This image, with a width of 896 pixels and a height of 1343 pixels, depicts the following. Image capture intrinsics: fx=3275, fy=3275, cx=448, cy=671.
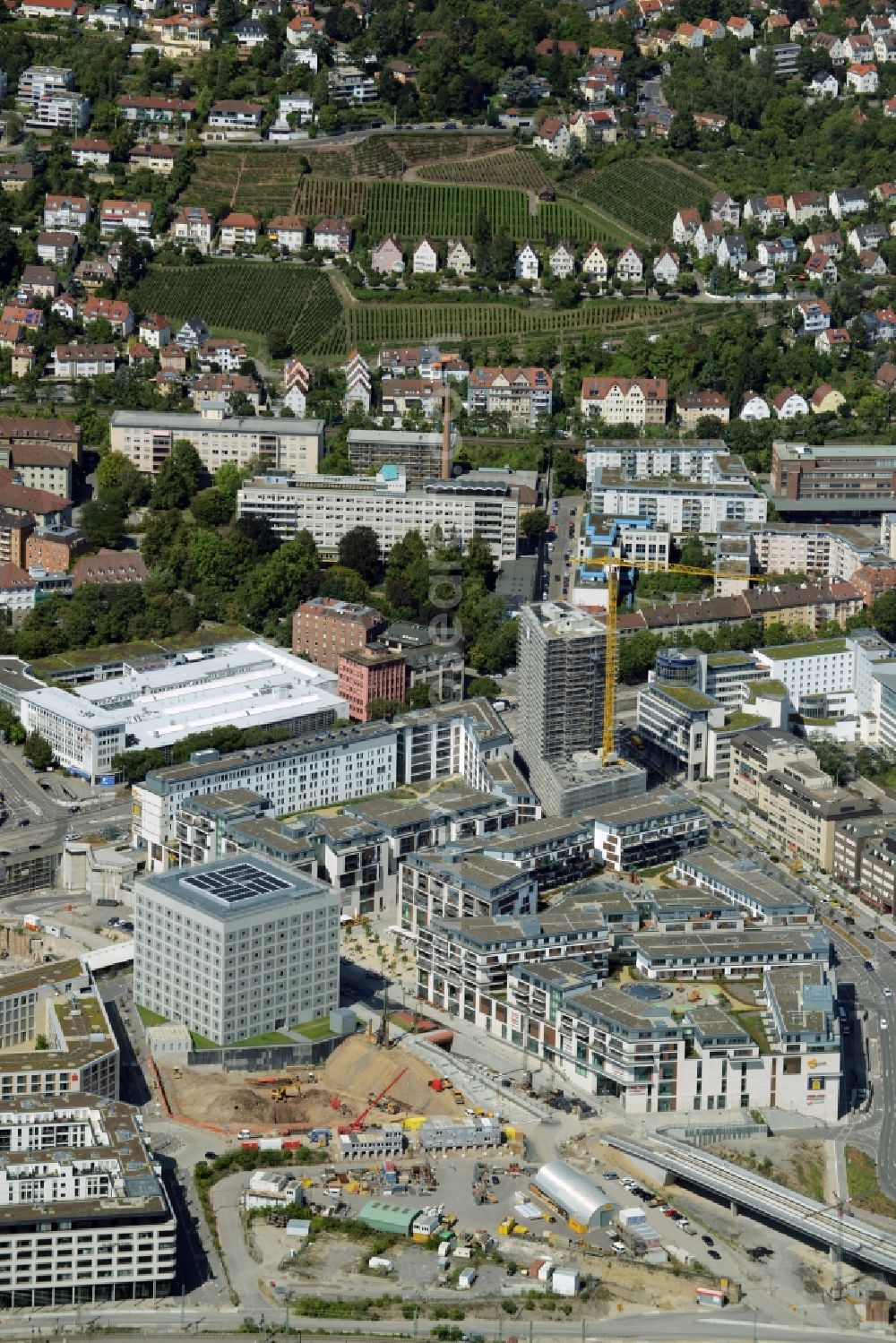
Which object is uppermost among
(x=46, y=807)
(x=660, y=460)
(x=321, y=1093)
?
(x=660, y=460)

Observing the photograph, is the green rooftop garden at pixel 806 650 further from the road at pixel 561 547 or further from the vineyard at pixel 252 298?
the vineyard at pixel 252 298

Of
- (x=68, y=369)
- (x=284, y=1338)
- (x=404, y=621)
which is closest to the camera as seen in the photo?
(x=284, y=1338)

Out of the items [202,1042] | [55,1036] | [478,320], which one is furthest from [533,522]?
A: [55,1036]

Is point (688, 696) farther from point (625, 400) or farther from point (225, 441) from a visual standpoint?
point (225, 441)

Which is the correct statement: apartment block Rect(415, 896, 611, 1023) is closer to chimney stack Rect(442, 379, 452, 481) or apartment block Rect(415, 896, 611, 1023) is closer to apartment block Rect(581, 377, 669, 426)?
chimney stack Rect(442, 379, 452, 481)

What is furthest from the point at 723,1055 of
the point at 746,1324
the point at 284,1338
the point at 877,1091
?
the point at 284,1338

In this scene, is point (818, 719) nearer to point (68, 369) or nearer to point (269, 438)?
point (269, 438)

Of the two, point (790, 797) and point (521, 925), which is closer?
point (521, 925)

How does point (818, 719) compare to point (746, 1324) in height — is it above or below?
above
